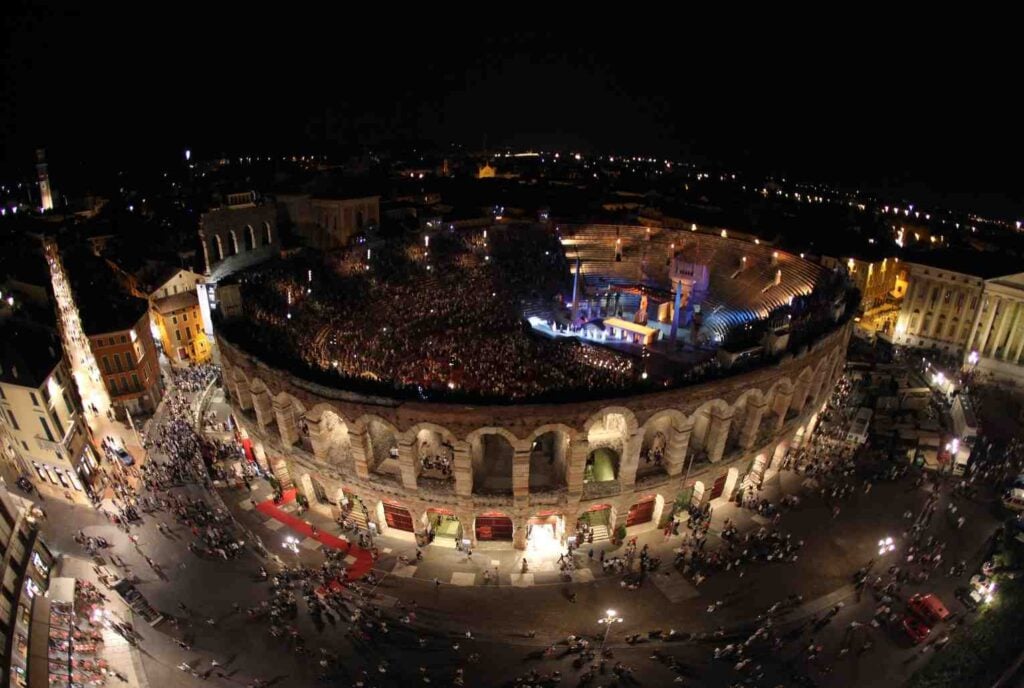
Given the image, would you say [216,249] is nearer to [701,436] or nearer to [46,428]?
[46,428]

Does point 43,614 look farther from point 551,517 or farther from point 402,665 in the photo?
point 551,517

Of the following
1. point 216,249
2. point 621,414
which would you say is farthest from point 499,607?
point 216,249

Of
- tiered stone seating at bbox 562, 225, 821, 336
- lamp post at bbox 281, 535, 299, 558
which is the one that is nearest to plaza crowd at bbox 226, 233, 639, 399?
tiered stone seating at bbox 562, 225, 821, 336

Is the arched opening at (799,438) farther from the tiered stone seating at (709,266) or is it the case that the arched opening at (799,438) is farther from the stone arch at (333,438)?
the stone arch at (333,438)

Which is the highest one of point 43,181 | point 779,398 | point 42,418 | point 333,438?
point 43,181

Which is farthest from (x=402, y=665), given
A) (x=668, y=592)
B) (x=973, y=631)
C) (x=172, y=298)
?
(x=172, y=298)

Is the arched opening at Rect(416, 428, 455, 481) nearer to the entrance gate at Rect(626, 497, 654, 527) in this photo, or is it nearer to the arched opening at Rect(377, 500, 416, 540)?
the arched opening at Rect(377, 500, 416, 540)
